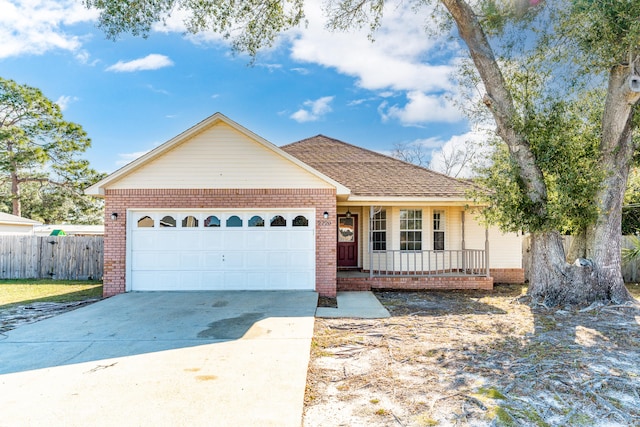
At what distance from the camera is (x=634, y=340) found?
6.33 metres

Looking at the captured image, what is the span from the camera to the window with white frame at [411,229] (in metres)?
12.6

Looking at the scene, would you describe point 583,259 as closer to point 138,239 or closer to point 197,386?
point 197,386

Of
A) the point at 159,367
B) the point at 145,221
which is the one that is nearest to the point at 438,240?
the point at 145,221

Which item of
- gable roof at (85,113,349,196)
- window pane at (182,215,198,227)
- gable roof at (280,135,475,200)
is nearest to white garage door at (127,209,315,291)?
window pane at (182,215,198,227)

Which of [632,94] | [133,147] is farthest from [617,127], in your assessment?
[133,147]

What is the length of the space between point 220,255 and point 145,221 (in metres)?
2.26

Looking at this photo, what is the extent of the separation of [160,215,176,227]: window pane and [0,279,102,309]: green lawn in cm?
268

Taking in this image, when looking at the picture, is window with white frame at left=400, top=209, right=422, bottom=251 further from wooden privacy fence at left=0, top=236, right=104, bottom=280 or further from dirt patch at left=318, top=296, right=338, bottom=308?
wooden privacy fence at left=0, top=236, right=104, bottom=280

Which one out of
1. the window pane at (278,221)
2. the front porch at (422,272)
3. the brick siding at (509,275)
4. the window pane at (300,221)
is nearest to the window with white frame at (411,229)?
the front porch at (422,272)

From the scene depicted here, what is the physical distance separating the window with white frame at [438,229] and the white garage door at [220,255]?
4.83m

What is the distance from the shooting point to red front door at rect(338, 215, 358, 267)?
536 inches

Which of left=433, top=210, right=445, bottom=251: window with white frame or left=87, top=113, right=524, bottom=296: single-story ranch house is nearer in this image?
left=87, top=113, right=524, bottom=296: single-story ranch house

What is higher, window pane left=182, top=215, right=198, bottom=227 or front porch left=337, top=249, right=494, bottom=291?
window pane left=182, top=215, right=198, bottom=227

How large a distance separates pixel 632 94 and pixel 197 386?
1022 cm
